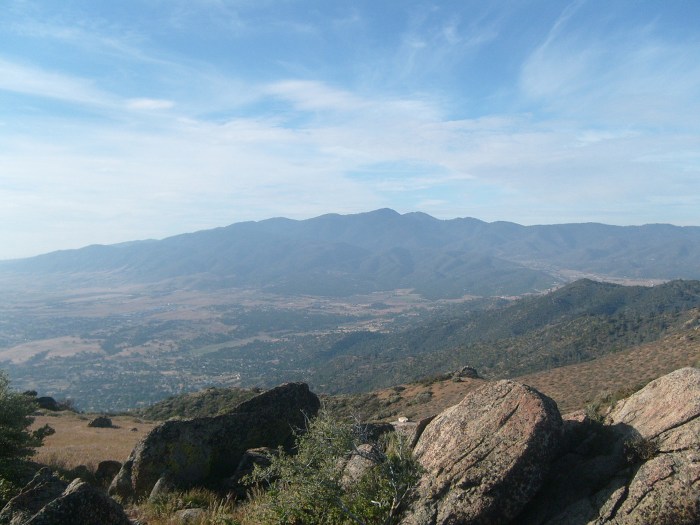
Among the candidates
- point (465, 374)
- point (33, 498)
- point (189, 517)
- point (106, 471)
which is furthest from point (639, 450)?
point (465, 374)

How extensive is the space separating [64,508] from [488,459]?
17.7ft

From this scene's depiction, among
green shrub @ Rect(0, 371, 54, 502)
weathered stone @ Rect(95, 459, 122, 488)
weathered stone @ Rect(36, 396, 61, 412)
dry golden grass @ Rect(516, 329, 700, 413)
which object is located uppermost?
green shrub @ Rect(0, 371, 54, 502)

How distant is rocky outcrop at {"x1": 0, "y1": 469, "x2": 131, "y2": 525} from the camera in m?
5.36

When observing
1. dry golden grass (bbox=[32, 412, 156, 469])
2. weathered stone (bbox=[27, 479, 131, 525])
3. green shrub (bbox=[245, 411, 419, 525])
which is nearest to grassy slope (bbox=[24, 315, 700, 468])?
Result: dry golden grass (bbox=[32, 412, 156, 469])

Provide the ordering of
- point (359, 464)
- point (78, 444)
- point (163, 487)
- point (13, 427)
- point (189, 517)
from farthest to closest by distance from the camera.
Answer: point (78, 444) → point (13, 427) → point (163, 487) → point (189, 517) → point (359, 464)

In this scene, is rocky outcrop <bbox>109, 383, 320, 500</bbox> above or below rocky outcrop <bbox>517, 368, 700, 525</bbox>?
below

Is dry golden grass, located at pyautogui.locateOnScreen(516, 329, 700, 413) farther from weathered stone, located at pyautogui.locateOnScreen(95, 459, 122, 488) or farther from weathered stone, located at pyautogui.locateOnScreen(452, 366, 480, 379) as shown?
weathered stone, located at pyautogui.locateOnScreen(95, 459, 122, 488)

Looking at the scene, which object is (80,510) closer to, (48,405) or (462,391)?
(462,391)

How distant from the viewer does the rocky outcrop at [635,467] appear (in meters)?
5.79

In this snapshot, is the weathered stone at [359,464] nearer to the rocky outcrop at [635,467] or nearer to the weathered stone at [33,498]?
the rocky outcrop at [635,467]

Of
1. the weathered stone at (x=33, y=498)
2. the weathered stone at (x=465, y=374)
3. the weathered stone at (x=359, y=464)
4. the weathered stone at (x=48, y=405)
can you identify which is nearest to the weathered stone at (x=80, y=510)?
the weathered stone at (x=33, y=498)

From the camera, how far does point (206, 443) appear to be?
10.9 metres

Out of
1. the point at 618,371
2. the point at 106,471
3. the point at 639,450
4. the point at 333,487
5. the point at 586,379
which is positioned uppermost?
the point at 639,450

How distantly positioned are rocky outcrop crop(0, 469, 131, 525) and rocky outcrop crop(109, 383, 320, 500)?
3899 mm
